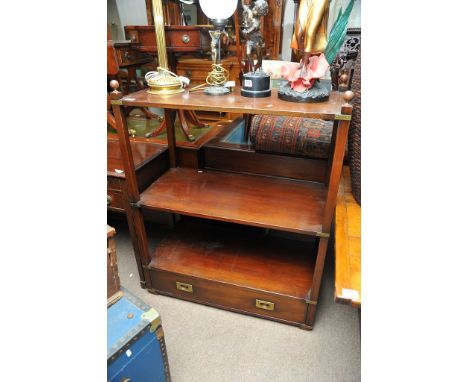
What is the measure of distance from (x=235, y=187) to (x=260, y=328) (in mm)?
615

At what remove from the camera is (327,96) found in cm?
98

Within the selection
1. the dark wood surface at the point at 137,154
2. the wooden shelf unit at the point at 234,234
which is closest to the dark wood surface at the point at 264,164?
the wooden shelf unit at the point at 234,234

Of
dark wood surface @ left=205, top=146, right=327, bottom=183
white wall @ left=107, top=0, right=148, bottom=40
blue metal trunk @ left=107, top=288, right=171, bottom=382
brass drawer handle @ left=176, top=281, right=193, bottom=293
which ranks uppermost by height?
white wall @ left=107, top=0, right=148, bottom=40

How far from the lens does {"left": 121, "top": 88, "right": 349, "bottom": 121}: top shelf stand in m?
0.88

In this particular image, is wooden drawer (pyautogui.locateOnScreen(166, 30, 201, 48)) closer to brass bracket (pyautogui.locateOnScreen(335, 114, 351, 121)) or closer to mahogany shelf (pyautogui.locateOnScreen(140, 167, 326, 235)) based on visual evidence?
mahogany shelf (pyautogui.locateOnScreen(140, 167, 326, 235))

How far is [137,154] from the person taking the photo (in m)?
1.48

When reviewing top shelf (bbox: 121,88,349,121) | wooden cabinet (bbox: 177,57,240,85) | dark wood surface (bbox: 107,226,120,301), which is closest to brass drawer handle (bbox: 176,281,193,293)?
dark wood surface (bbox: 107,226,120,301)

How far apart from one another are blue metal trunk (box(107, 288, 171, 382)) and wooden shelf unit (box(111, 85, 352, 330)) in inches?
15.9

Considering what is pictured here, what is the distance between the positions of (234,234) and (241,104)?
2.62ft

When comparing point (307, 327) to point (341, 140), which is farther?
point (307, 327)

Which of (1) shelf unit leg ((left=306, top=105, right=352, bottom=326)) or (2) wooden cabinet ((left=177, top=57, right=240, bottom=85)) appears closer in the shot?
(1) shelf unit leg ((left=306, top=105, right=352, bottom=326))

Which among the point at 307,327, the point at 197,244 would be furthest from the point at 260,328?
the point at 197,244

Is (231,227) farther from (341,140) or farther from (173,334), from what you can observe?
(341,140)

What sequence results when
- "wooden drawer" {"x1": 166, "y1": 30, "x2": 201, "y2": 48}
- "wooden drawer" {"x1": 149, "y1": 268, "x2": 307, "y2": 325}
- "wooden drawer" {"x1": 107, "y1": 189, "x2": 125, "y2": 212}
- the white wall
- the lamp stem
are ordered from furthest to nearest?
1. the white wall
2. "wooden drawer" {"x1": 166, "y1": 30, "x2": 201, "y2": 48}
3. "wooden drawer" {"x1": 107, "y1": 189, "x2": 125, "y2": 212}
4. the lamp stem
5. "wooden drawer" {"x1": 149, "y1": 268, "x2": 307, "y2": 325}
